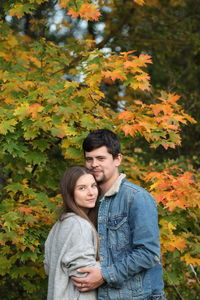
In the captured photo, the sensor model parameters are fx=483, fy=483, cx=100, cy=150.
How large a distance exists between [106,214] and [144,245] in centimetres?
42

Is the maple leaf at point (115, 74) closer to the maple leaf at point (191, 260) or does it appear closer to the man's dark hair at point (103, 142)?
the man's dark hair at point (103, 142)

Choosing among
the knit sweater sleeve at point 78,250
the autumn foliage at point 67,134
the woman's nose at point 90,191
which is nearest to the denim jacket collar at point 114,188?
the woman's nose at point 90,191

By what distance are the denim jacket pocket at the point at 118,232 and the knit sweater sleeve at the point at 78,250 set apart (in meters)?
0.16

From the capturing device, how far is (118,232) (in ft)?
11.5

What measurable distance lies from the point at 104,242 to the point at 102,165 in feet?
1.93

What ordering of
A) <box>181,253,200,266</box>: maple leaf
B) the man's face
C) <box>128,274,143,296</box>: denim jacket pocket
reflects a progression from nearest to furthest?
1. <box>128,274,143,296</box>: denim jacket pocket
2. the man's face
3. <box>181,253,200,266</box>: maple leaf

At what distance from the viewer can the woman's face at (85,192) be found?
3.58 m

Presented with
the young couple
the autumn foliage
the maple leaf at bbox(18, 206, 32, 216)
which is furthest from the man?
the maple leaf at bbox(18, 206, 32, 216)

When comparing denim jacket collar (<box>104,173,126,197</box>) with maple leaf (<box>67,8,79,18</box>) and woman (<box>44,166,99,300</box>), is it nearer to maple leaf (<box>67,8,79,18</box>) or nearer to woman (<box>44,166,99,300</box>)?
woman (<box>44,166,99,300</box>)

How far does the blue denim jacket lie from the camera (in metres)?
3.33

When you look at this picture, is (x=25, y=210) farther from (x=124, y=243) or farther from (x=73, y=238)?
(x=124, y=243)

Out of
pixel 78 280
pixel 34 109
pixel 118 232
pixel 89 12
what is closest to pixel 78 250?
pixel 78 280

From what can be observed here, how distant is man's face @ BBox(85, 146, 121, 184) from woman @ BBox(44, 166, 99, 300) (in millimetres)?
86

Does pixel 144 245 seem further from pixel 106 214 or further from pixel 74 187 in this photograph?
pixel 74 187
